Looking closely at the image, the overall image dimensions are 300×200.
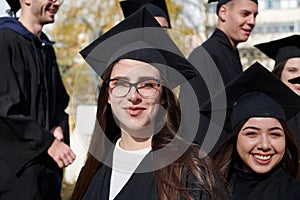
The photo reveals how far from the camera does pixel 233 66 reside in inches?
208

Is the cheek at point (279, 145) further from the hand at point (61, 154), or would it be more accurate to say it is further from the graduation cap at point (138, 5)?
the graduation cap at point (138, 5)

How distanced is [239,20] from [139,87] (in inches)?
96.5

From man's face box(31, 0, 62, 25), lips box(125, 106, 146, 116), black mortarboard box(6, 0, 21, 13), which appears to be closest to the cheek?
lips box(125, 106, 146, 116)

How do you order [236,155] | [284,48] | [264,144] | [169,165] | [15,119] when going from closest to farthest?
[169,165] → [264,144] → [236,155] → [15,119] → [284,48]

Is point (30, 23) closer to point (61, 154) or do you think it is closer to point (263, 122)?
point (61, 154)

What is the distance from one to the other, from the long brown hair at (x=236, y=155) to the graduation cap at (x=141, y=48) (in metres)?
0.70

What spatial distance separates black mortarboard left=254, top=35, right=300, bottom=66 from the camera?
5.83m

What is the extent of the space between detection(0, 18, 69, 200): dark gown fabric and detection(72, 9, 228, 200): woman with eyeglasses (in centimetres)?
96

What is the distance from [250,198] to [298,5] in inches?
2030

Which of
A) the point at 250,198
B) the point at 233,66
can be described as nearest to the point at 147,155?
the point at 250,198

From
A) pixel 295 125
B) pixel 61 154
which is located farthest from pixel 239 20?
pixel 61 154

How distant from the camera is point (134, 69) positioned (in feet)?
10.4

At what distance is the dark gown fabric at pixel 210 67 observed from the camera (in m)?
4.55

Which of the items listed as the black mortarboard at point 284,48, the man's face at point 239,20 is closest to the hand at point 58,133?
the man's face at point 239,20
